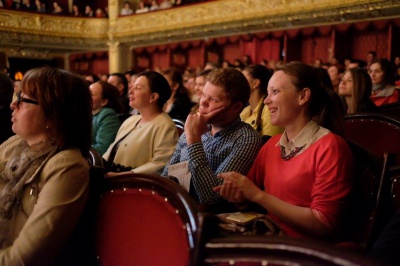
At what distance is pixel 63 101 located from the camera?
3.82 feet

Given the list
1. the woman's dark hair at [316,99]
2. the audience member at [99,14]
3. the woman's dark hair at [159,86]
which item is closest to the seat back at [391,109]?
the woman's dark hair at [159,86]

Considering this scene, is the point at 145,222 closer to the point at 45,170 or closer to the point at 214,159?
the point at 45,170

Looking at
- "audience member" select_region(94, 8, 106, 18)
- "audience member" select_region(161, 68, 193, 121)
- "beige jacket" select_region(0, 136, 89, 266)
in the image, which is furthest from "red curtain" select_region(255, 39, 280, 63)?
"beige jacket" select_region(0, 136, 89, 266)

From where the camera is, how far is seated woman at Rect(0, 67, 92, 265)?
3.42 ft

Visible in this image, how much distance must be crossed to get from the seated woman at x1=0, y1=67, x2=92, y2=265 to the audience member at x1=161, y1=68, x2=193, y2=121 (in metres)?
2.63

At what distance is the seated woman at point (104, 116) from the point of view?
9.78 ft

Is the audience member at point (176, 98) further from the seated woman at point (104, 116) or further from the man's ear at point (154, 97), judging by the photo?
the man's ear at point (154, 97)

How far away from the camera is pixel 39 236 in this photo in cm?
103

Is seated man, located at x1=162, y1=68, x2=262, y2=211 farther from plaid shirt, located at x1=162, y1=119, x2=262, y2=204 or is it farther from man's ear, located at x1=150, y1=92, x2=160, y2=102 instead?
man's ear, located at x1=150, y1=92, x2=160, y2=102

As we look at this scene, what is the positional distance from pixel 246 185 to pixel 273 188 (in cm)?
16

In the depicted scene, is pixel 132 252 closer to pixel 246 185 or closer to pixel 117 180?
pixel 117 180

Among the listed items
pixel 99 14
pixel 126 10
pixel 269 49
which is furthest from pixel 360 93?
pixel 99 14

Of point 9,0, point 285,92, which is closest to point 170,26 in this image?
point 9,0

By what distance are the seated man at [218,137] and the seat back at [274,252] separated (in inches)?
31.3
